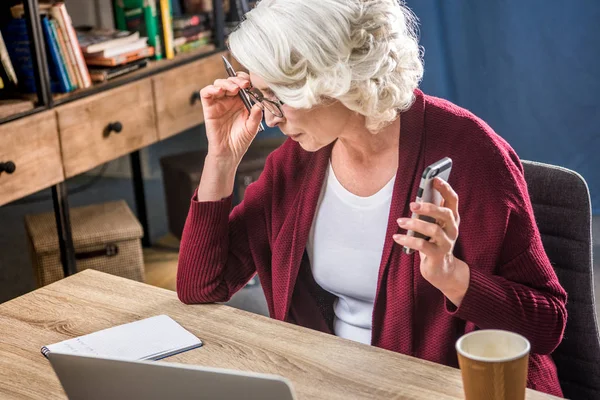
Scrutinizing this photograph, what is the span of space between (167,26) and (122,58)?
293 mm

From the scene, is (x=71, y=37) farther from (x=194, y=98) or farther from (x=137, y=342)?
(x=137, y=342)

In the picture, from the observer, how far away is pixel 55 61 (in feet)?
9.20

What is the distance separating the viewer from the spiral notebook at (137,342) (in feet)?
4.46

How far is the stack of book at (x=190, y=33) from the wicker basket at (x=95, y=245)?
2.23 feet

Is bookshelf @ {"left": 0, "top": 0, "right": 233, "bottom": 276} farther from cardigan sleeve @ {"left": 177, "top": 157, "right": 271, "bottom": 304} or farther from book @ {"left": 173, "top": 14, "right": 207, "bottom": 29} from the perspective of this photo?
cardigan sleeve @ {"left": 177, "top": 157, "right": 271, "bottom": 304}

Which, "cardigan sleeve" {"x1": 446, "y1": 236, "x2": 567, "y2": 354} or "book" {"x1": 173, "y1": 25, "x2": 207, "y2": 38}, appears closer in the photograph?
"cardigan sleeve" {"x1": 446, "y1": 236, "x2": 567, "y2": 354}

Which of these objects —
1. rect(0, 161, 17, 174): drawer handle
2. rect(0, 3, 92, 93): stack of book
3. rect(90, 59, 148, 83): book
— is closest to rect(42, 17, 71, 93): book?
rect(0, 3, 92, 93): stack of book

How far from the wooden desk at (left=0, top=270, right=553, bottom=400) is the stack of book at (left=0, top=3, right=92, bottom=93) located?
1311 mm

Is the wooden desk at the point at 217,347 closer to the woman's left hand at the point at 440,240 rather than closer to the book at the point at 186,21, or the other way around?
the woman's left hand at the point at 440,240

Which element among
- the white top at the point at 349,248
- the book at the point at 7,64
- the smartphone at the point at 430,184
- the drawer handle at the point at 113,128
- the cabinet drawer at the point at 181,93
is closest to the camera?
the smartphone at the point at 430,184

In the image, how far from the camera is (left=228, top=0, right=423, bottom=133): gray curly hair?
1403 millimetres

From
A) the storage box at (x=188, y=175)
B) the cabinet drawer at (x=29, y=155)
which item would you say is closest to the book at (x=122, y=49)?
the cabinet drawer at (x=29, y=155)

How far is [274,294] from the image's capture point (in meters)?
1.67

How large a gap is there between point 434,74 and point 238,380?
101 inches
